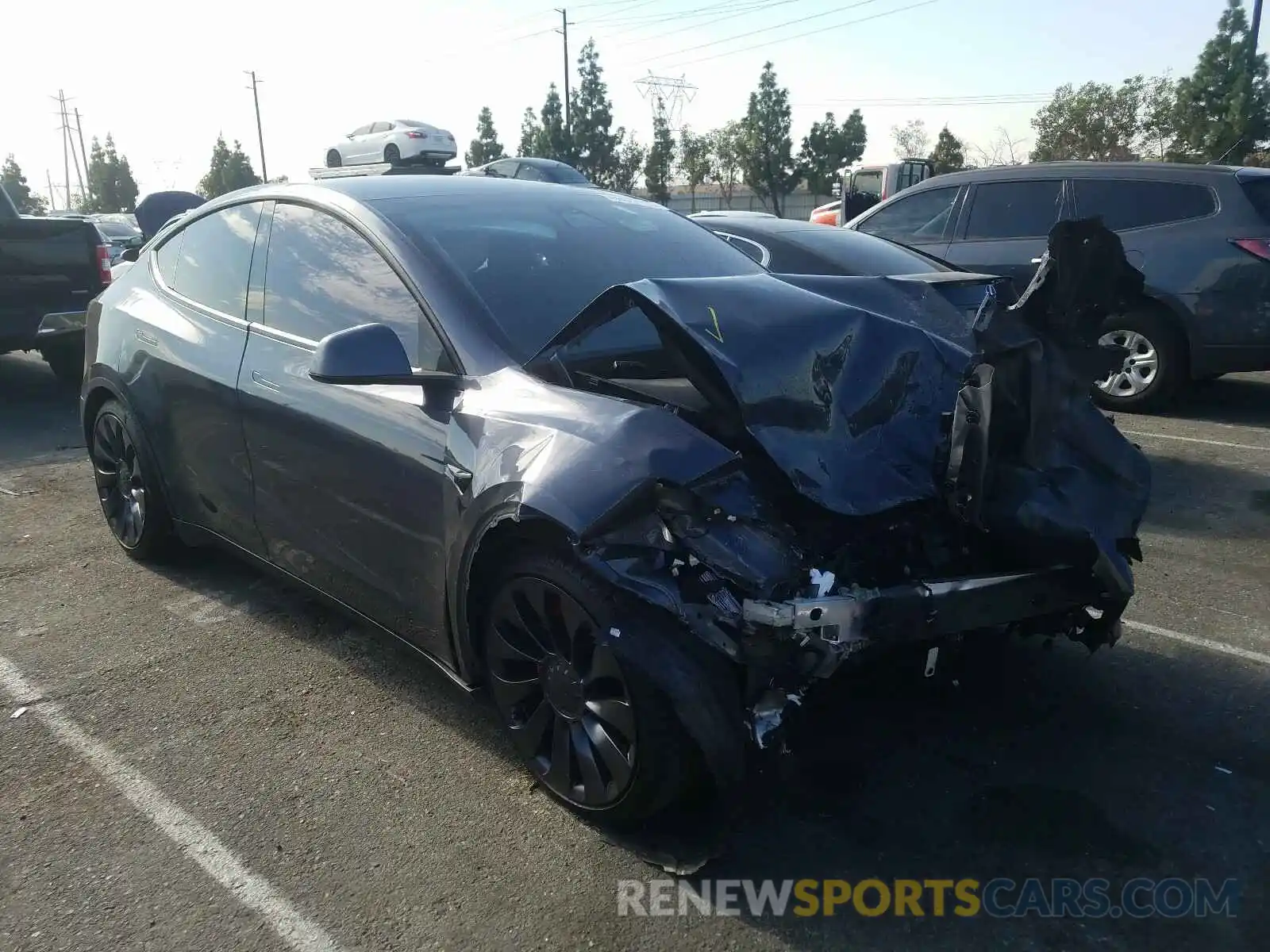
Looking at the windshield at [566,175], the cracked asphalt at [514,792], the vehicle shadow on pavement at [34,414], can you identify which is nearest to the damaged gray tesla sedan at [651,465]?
the cracked asphalt at [514,792]

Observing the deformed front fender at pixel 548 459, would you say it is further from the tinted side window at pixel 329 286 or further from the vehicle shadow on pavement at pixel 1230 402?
the vehicle shadow on pavement at pixel 1230 402

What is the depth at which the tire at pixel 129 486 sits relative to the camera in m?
4.33

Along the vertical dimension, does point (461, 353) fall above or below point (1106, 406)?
above

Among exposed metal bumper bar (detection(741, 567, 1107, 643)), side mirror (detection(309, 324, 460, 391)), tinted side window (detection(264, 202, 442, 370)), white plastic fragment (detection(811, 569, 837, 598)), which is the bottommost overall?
exposed metal bumper bar (detection(741, 567, 1107, 643))

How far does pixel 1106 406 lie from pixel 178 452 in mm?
6913

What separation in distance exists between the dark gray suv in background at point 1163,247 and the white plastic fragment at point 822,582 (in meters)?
5.41

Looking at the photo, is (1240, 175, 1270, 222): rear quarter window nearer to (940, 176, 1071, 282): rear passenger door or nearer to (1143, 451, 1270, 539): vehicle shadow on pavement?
(940, 176, 1071, 282): rear passenger door

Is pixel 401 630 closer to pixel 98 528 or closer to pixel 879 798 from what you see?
pixel 879 798

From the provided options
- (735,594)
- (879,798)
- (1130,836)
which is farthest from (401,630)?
(1130,836)

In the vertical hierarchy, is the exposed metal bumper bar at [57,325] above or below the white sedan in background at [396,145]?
below

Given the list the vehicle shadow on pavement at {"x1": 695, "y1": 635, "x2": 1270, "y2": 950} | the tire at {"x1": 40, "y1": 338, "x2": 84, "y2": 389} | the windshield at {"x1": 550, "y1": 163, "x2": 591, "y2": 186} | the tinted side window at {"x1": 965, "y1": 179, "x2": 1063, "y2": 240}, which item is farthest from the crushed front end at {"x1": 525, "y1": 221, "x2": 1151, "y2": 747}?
the windshield at {"x1": 550, "y1": 163, "x2": 591, "y2": 186}

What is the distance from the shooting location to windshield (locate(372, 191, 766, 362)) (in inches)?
124

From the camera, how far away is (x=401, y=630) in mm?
3164

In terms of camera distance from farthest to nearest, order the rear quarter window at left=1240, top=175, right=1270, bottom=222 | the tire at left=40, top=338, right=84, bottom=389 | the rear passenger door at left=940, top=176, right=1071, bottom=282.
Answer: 1. the tire at left=40, top=338, right=84, bottom=389
2. the rear passenger door at left=940, top=176, right=1071, bottom=282
3. the rear quarter window at left=1240, top=175, right=1270, bottom=222
